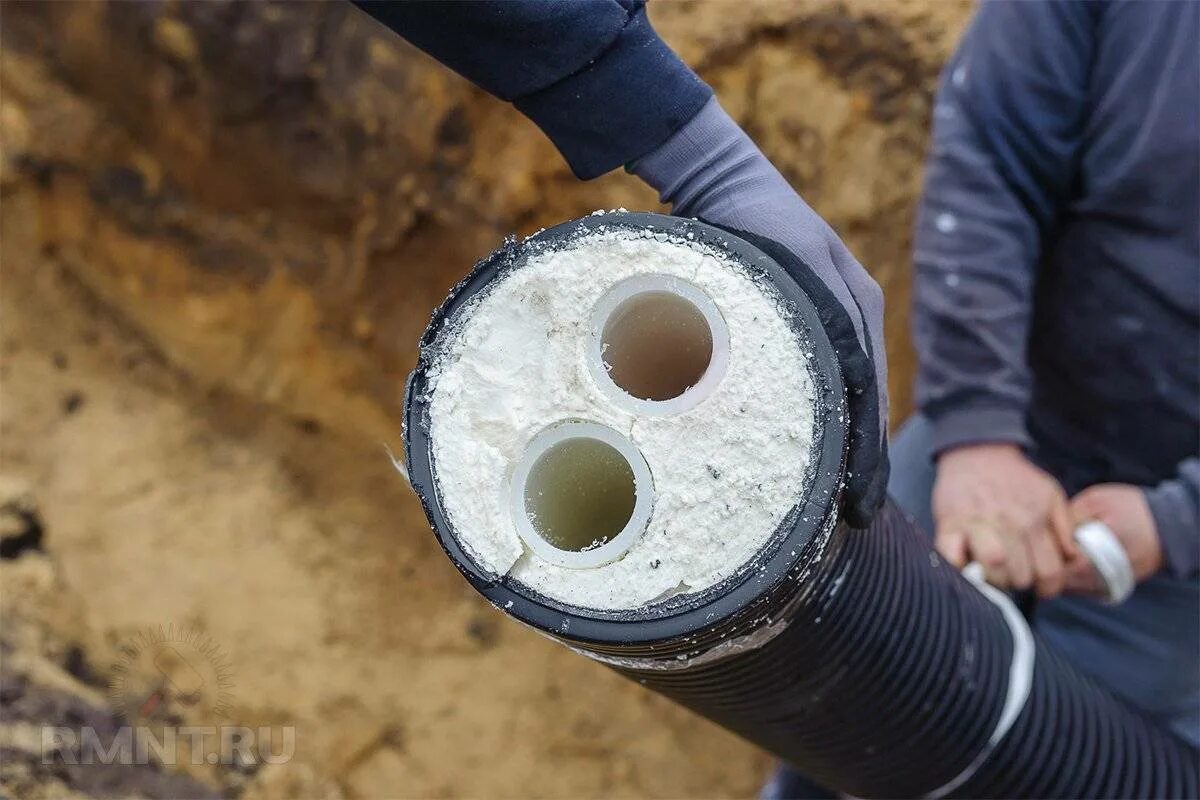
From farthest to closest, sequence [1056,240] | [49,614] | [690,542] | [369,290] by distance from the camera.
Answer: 1. [369,290]
2. [49,614]
3. [1056,240]
4. [690,542]

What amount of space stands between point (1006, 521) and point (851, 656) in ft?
1.65

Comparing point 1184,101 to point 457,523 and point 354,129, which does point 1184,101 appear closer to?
point 457,523

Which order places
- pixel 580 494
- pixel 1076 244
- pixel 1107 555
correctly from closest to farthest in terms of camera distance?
pixel 580 494, pixel 1107 555, pixel 1076 244

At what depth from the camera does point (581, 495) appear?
32.4 inches

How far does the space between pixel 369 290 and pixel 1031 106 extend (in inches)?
55.2

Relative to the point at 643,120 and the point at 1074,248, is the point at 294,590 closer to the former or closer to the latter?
the point at 643,120

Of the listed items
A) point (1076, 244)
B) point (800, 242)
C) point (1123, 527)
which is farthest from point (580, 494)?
point (1076, 244)

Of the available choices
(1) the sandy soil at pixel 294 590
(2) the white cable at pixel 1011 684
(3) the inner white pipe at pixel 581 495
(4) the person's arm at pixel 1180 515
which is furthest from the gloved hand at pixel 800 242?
(1) the sandy soil at pixel 294 590

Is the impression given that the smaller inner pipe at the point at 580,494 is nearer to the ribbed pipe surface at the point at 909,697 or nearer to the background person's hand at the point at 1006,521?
the ribbed pipe surface at the point at 909,697

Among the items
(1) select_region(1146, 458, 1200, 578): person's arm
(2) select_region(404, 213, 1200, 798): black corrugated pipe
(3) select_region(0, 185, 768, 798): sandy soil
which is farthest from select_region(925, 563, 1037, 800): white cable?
(3) select_region(0, 185, 768, 798): sandy soil

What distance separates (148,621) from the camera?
193 centimetres

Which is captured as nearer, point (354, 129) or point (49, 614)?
point (49, 614)

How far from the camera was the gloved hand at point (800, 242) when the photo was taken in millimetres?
786

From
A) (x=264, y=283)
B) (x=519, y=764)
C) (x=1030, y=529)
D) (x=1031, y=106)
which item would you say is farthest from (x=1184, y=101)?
(x=264, y=283)
